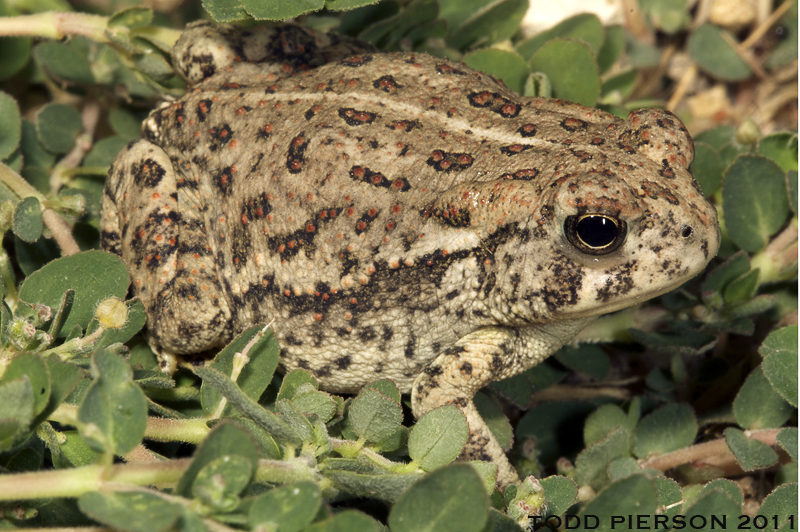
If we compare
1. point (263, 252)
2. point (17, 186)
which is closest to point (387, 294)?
point (263, 252)

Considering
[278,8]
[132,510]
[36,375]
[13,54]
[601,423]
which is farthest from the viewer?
[13,54]

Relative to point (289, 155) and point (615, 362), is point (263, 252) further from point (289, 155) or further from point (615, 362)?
point (615, 362)

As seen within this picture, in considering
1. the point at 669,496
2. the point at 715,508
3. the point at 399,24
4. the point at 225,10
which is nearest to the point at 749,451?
the point at 669,496

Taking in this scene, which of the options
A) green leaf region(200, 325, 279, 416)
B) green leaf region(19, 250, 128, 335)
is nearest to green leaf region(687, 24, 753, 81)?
green leaf region(200, 325, 279, 416)

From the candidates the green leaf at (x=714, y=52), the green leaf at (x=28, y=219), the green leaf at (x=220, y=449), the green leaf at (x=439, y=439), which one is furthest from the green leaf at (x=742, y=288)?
the green leaf at (x=28, y=219)

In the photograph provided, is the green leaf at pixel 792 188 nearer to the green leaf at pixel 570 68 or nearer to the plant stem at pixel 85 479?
the green leaf at pixel 570 68

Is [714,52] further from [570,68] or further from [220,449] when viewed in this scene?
[220,449]

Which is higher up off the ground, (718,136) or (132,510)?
(718,136)
